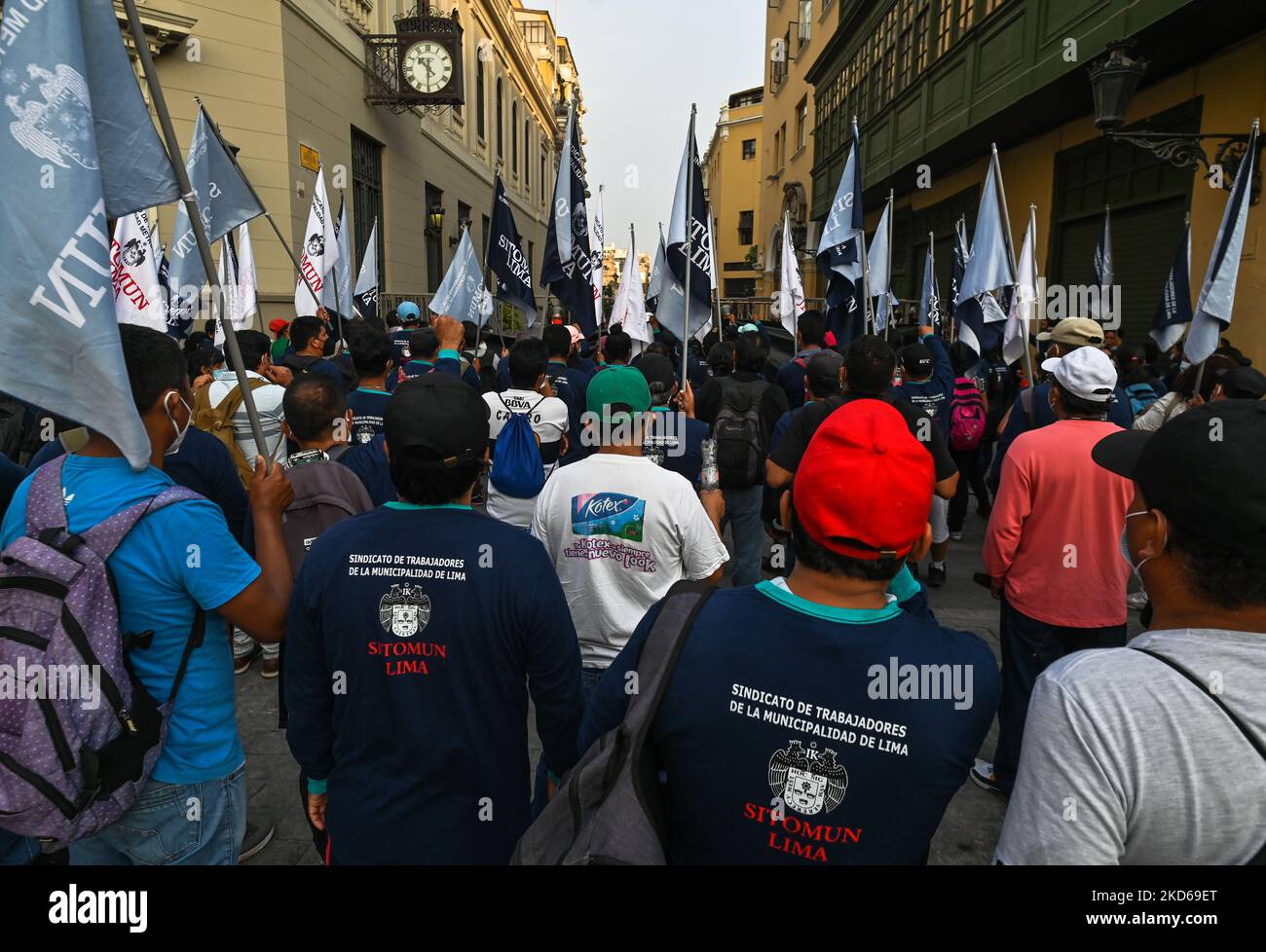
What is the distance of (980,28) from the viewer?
1218 centimetres

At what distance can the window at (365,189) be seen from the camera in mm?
16234

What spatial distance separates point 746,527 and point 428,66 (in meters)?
15.2

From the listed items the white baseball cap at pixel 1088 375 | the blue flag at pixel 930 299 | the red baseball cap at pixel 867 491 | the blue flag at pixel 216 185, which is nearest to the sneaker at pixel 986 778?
the white baseball cap at pixel 1088 375

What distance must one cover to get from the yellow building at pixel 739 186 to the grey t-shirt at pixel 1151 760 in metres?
49.4

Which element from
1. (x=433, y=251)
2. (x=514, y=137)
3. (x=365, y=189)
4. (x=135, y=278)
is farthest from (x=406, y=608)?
(x=514, y=137)

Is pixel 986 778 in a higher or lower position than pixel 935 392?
lower

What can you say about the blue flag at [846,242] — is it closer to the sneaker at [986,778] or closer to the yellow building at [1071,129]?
the yellow building at [1071,129]

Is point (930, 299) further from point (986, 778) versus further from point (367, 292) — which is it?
point (986, 778)

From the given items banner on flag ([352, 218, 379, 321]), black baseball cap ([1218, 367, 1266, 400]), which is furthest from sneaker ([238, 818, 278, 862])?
banner on flag ([352, 218, 379, 321])

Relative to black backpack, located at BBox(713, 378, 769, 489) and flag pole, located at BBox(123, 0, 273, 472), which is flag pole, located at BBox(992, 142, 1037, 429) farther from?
flag pole, located at BBox(123, 0, 273, 472)

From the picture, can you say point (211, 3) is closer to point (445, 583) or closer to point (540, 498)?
point (540, 498)

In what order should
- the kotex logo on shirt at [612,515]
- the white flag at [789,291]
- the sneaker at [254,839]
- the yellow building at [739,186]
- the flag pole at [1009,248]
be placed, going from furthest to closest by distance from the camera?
the yellow building at [739,186] < the white flag at [789,291] < the flag pole at [1009,248] < the sneaker at [254,839] < the kotex logo on shirt at [612,515]

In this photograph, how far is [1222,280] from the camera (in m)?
4.92

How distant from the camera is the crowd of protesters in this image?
1.24 metres
